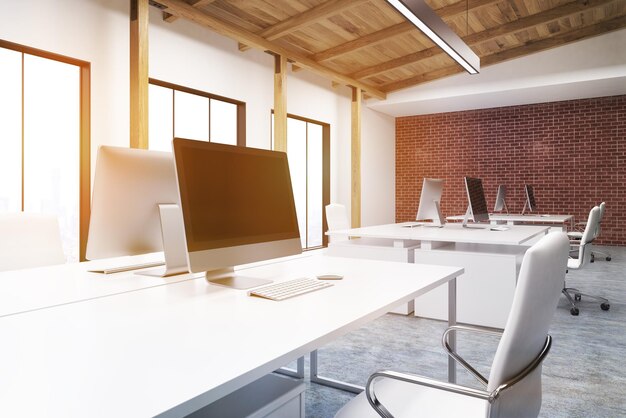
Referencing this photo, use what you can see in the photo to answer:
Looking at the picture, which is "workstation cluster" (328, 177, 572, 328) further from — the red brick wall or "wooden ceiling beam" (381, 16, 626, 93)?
the red brick wall

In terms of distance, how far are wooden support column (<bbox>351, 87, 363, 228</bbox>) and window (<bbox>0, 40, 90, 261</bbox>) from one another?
15.2 ft

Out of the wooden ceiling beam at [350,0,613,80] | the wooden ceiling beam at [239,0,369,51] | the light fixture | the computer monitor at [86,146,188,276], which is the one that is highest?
the wooden ceiling beam at [350,0,613,80]

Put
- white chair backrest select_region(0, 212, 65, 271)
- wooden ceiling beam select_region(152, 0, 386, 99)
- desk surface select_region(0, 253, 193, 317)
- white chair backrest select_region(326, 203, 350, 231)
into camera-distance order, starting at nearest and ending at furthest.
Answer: desk surface select_region(0, 253, 193, 317) → white chair backrest select_region(0, 212, 65, 271) → white chair backrest select_region(326, 203, 350, 231) → wooden ceiling beam select_region(152, 0, 386, 99)

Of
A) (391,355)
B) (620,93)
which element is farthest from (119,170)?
(620,93)

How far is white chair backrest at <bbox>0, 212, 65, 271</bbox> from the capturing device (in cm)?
222

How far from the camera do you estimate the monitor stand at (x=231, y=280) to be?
1.68 m

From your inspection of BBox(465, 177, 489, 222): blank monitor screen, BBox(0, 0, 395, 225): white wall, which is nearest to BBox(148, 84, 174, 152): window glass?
BBox(0, 0, 395, 225): white wall

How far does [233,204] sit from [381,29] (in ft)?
17.6

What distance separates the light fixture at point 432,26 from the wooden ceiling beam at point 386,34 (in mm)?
851

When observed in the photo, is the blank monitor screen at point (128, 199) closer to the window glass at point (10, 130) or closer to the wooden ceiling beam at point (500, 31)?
the window glass at point (10, 130)

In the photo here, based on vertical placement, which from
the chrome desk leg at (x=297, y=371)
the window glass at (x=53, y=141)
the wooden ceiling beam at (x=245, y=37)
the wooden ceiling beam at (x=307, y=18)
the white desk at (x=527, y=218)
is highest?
the wooden ceiling beam at (x=307, y=18)

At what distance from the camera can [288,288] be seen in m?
1.62

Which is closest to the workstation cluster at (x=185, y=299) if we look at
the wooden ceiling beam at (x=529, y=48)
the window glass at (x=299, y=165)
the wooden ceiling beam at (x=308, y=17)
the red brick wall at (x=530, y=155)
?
the wooden ceiling beam at (x=308, y=17)

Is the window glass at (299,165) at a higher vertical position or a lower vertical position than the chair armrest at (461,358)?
higher
